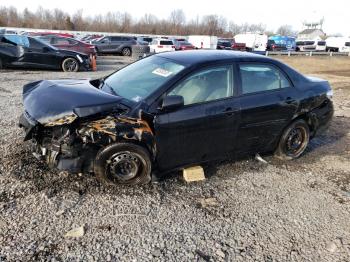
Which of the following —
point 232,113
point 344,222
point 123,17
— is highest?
point 123,17

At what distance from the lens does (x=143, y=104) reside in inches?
151

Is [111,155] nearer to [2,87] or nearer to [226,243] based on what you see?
[226,243]

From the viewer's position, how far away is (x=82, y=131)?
362 cm

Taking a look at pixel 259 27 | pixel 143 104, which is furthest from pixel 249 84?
pixel 259 27

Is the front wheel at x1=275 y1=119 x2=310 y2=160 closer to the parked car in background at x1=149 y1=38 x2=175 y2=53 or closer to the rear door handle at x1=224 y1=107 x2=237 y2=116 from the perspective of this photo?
the rear door handle at x1=224 y1=107 x2=237 y2=116

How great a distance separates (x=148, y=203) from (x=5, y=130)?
3.28 metres

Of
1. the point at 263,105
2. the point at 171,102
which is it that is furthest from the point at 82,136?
the point at 263,105

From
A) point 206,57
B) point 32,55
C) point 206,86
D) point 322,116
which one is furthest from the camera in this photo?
point 32,55

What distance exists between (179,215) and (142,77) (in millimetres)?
1914

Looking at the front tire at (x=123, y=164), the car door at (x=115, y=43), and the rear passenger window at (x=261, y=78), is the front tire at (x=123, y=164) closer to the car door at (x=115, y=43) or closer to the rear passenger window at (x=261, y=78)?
the rear passenger window at (x=261, y=78)

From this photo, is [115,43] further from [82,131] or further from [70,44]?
[82,131]

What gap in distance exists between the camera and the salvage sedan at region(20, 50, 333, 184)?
3.68m

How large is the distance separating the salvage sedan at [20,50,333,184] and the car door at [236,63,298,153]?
1cm

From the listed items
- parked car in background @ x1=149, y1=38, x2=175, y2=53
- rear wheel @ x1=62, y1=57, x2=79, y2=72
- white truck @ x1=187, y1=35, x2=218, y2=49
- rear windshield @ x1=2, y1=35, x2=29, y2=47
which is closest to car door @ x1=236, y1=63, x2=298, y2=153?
rear wheel @ x1=62, y1=57, x2=79, y2=72
